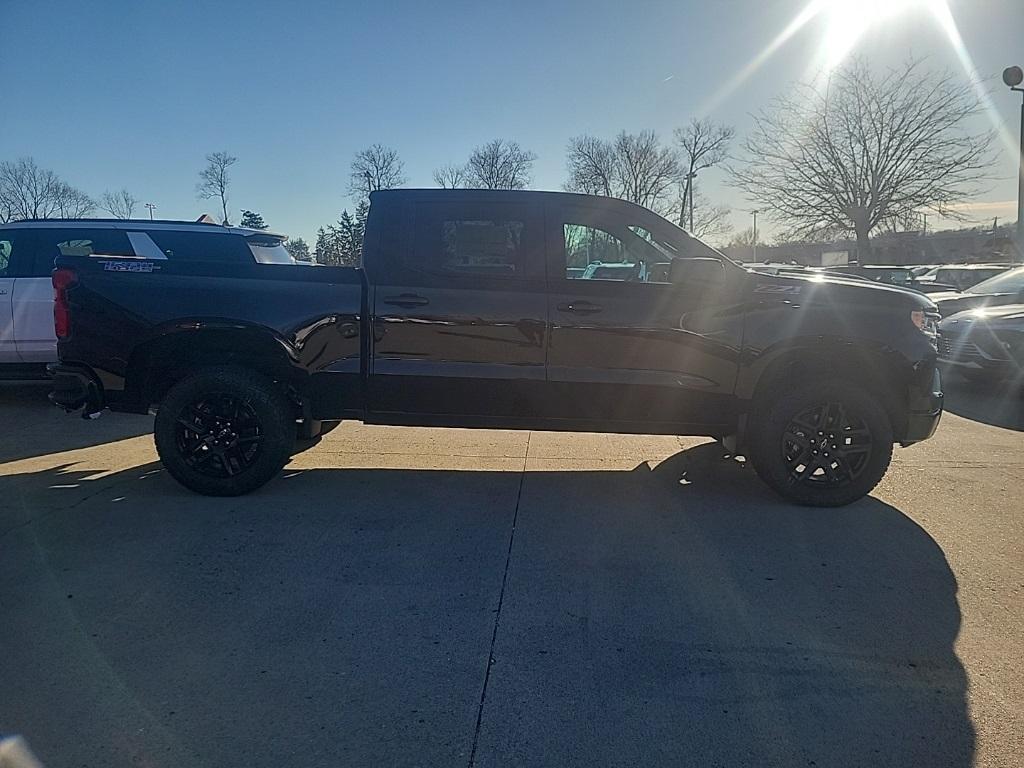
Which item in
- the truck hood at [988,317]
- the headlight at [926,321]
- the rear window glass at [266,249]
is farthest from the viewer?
the truck hood at [988,317]

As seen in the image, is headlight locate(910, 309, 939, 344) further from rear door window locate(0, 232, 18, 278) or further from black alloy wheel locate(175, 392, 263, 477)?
rear door window locate(0, 232, 18, 278)

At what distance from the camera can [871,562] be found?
158 inches

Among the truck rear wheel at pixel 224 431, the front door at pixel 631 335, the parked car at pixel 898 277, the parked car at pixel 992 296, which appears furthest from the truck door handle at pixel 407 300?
the parked car at pixel 898 277

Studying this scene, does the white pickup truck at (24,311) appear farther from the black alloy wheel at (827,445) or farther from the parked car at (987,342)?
the parked car at (987,342)

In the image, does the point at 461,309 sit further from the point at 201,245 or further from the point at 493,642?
the point at 201,245

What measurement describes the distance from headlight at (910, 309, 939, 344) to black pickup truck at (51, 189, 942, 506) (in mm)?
23

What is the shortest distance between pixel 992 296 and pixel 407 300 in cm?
969

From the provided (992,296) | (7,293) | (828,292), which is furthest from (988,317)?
(7,293)

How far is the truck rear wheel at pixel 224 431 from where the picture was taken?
15.9 feet

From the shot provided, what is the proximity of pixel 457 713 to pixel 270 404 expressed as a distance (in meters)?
2.84

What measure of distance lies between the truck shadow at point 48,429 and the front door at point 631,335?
4.65 m

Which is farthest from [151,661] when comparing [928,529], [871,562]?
[928,529]

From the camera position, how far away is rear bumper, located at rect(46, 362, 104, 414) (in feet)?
16.1

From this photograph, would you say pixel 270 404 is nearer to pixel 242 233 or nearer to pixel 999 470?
pixel 242 233
